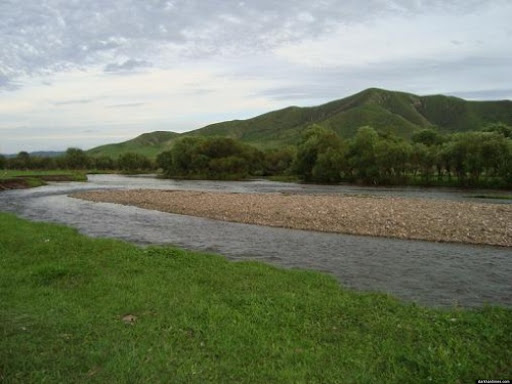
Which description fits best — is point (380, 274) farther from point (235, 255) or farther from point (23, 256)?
point (23, 256)

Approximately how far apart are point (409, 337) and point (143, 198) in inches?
1983

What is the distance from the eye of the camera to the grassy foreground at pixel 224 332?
28.7 ft

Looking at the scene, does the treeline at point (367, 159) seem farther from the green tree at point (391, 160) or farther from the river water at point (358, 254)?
the river water at point (358, 254)

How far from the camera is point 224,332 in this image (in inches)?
426

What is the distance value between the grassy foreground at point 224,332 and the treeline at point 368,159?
248ft

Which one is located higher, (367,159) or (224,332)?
(367,159)

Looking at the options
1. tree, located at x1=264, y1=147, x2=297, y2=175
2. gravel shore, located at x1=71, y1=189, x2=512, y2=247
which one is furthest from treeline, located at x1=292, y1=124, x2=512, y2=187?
gravel shore, located at x1=71, y1=189, x2=512, y2=247

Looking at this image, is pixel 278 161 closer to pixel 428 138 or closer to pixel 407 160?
pixel 428 138

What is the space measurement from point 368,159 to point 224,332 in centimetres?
9049

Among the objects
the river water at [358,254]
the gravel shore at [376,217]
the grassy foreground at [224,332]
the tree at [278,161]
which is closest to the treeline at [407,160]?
the tree at [278,161]

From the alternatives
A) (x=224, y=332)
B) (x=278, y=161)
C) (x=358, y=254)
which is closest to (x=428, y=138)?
(x=278, y=161)

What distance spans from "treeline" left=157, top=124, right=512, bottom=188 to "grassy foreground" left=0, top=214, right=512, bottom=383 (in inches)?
2981

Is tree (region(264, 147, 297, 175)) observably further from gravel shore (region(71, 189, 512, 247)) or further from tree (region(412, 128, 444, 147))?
gravel shore (region(71, 189, 512, 247))

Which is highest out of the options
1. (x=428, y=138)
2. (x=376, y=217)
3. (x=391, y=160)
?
(x=428, y=138)
